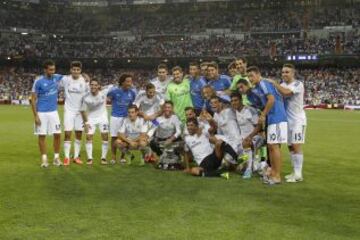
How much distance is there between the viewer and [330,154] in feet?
46.8

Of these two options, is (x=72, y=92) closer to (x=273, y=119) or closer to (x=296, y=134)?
(x=273, y=119)

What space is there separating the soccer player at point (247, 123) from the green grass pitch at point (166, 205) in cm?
52

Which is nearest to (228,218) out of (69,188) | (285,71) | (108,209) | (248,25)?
(108,209)

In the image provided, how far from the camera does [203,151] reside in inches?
417

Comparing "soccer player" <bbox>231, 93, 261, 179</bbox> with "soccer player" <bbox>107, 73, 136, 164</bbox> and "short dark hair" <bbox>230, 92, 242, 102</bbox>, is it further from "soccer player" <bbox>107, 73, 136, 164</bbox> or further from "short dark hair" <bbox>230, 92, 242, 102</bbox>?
"soccer player" <bbox>107, 73, 136, 164</bbox>

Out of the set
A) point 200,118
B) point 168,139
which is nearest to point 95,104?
point 168,139

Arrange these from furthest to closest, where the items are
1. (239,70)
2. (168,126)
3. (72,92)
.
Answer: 1. (72,92)
2. (168,126)
3. (239,70)

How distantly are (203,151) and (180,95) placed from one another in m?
1.85

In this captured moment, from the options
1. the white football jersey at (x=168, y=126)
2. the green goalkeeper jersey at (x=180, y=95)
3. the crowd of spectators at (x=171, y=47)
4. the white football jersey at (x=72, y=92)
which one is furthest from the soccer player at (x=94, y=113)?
the crowd of spectators at (x=171, y=47)

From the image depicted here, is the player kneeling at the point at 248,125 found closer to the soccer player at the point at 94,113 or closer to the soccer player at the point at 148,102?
the soccer player at the point at 148,102

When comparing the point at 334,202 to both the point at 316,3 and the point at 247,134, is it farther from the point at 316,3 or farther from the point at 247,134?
the point at 316,3

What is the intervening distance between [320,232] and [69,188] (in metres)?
4.62

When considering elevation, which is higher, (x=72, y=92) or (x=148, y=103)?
(x=72, y=92)

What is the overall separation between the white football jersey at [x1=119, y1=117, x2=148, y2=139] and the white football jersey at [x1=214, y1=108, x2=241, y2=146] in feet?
7.27
